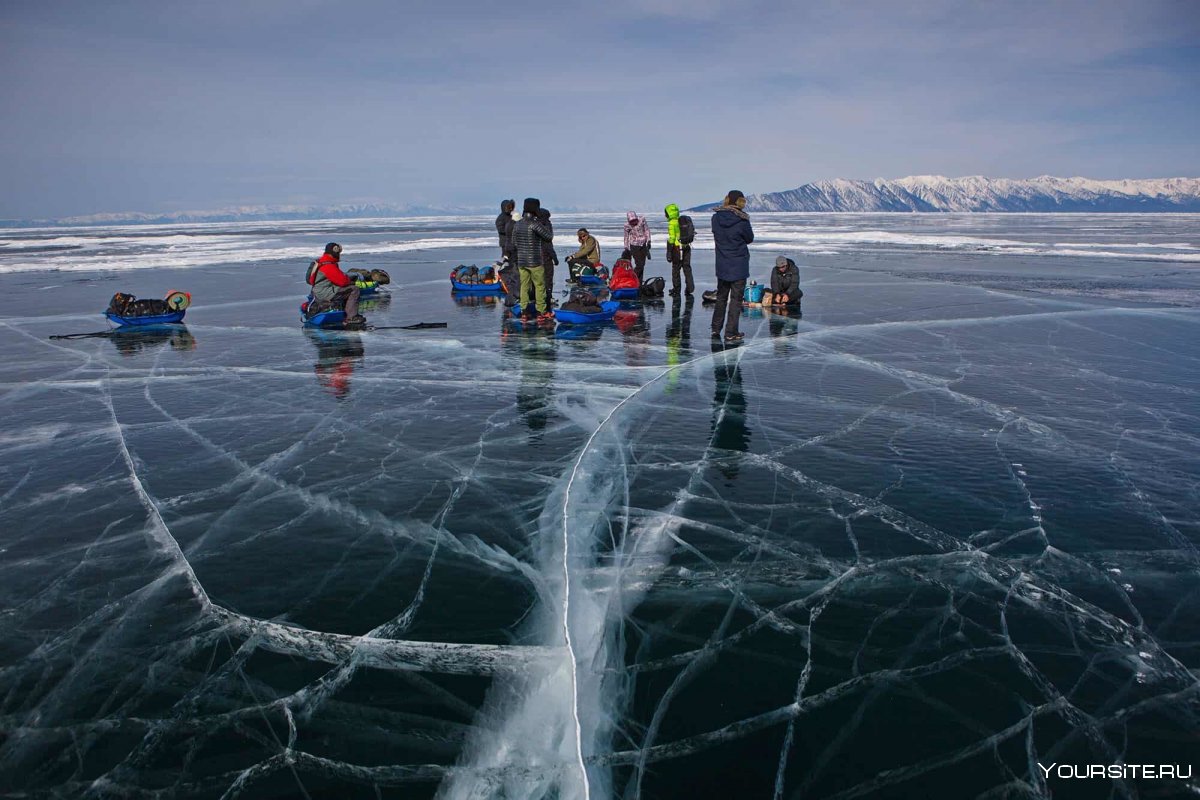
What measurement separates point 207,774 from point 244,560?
181 cm

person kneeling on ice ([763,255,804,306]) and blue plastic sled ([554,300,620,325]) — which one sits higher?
person kneeling on ice ([763,255,804,306])

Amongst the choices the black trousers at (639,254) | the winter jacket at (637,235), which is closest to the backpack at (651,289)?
the black trousers at (639,254)

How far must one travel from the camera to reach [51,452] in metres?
6.41

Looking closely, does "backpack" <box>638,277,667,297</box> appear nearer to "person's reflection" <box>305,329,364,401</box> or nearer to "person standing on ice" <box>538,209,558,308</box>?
"person standing on ice" <box>538,209,558,308</box>

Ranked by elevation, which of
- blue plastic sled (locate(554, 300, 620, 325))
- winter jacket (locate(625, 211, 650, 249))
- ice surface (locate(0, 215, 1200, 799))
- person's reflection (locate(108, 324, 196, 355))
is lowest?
ice surface (locate(0, 215, 1200, 799))

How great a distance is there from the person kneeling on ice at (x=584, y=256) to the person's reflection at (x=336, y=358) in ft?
19.7

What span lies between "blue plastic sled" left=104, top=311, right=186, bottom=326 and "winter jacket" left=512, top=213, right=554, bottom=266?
21.6 feet

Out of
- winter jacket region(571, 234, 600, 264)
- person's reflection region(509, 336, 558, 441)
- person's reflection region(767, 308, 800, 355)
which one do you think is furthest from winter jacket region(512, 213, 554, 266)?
winter jacket region(571, 234, 600, 264)

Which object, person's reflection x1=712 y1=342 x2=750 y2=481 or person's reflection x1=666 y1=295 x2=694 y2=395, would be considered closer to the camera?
person's reflection x1=712 y1=342 x2=750 y2=481

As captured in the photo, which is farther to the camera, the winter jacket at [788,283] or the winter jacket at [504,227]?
the winter jacket at [504,227]

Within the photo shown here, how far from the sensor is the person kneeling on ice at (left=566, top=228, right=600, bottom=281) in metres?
16.3

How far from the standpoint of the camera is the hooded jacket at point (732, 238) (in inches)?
393

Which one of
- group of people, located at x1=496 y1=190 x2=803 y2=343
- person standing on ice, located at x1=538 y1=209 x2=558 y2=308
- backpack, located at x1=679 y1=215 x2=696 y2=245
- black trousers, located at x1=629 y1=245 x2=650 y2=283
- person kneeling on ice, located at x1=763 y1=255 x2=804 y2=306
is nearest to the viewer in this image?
group of people, located at x1=496 y1=190 x2=803 y2=343

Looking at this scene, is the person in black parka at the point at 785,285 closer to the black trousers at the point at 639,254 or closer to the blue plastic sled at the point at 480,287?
the black trousers at the point at 639,254
